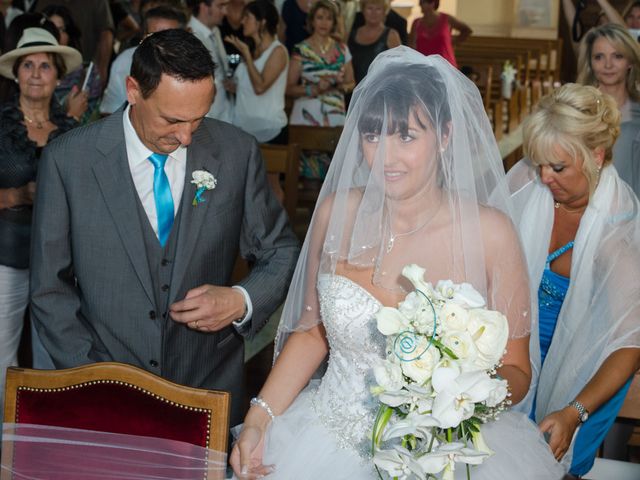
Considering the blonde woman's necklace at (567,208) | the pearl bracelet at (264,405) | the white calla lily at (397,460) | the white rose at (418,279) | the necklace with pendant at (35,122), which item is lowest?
the pearl bracelet at (264,405)

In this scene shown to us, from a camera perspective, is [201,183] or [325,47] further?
[325,47]

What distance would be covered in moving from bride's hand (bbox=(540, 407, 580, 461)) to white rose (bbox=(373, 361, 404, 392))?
1.06 meters

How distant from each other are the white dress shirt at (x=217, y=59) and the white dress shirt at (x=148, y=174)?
4.22m

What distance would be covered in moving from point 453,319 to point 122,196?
1.41 m

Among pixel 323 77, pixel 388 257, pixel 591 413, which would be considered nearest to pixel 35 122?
pixel 388 257

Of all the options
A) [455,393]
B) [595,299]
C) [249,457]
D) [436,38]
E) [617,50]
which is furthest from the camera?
[436,38]

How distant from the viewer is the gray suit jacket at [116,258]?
3.09 meters

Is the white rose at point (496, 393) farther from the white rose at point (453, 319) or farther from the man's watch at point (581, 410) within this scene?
the man's watch at point (581, 410)

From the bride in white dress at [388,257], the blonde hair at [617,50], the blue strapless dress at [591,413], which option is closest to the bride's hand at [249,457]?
the bride in white dress at [388,257]

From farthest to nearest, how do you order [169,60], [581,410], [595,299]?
[595,299] < [581,410] < [169,60]

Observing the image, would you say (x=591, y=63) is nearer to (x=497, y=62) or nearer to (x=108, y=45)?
(x=108, y=45)

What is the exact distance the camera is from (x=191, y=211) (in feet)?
10.3

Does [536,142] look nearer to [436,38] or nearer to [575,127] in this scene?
[575,127]

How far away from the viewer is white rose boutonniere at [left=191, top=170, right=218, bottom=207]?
10.3ft
